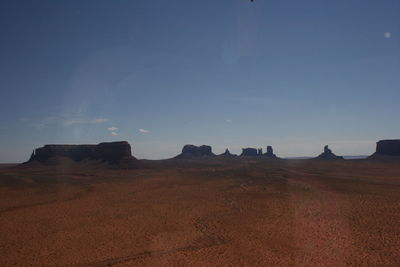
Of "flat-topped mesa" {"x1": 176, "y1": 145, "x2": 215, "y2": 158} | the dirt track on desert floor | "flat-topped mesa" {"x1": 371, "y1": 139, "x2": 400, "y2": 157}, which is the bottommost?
the dirt track on desert floor

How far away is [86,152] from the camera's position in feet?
332

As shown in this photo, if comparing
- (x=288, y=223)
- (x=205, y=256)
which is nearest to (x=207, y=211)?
(x=288, y=223)

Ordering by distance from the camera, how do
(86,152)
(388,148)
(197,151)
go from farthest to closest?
(197,151) → (388,148) → (86,152)

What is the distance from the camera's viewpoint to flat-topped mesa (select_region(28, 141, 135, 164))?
292 ft

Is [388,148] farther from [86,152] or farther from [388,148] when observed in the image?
[86,152]

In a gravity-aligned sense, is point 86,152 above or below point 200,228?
above

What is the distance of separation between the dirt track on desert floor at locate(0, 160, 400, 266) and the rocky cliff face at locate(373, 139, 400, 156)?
328 ft

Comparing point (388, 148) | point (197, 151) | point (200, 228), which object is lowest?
point (200, 228)

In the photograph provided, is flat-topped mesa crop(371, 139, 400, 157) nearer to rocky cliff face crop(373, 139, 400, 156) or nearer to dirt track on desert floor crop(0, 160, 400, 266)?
rocky cliff face crop(373, 139, 400, 156)

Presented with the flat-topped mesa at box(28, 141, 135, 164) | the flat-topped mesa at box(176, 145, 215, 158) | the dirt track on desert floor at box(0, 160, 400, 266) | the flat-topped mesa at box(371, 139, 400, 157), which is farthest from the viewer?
the flat-topped mesa at box(176, 145, 215, 158)

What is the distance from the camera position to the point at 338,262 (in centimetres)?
1472

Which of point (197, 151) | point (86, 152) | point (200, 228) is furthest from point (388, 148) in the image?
point (200, 228)

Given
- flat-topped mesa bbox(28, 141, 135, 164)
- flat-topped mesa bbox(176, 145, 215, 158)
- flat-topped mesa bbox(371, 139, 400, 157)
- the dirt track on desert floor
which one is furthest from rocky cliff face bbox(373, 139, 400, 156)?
flat-topped mesa bbox(28, 141, 135, 164)

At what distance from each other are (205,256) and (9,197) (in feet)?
90.7
